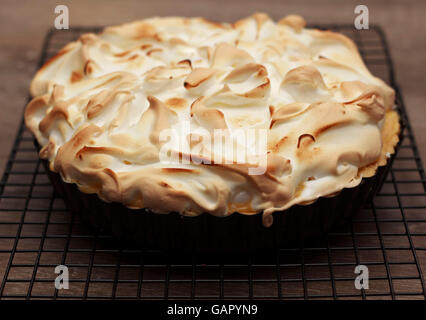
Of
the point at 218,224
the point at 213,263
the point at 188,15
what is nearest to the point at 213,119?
the point at 218,224

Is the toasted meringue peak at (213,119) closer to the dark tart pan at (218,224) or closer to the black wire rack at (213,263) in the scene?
the dark tart pan at (218,224)

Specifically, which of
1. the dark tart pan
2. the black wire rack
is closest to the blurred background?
the black wire rack

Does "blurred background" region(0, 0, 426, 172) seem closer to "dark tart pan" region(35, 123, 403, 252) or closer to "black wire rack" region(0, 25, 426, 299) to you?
"black wire rack" region(0, 25, 426, 299)

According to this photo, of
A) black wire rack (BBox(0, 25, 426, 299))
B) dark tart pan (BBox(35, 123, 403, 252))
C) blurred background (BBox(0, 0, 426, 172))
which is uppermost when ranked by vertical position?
blurred background (BBox(0, 0, 426, 172))

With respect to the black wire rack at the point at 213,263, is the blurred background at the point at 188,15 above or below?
above

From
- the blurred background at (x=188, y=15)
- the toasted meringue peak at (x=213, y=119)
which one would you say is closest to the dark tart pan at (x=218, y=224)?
the toasted meringue peak at (x=213, y=119)

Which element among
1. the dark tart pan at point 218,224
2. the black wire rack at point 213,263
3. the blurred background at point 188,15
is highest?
the blurred background at point 188,15
